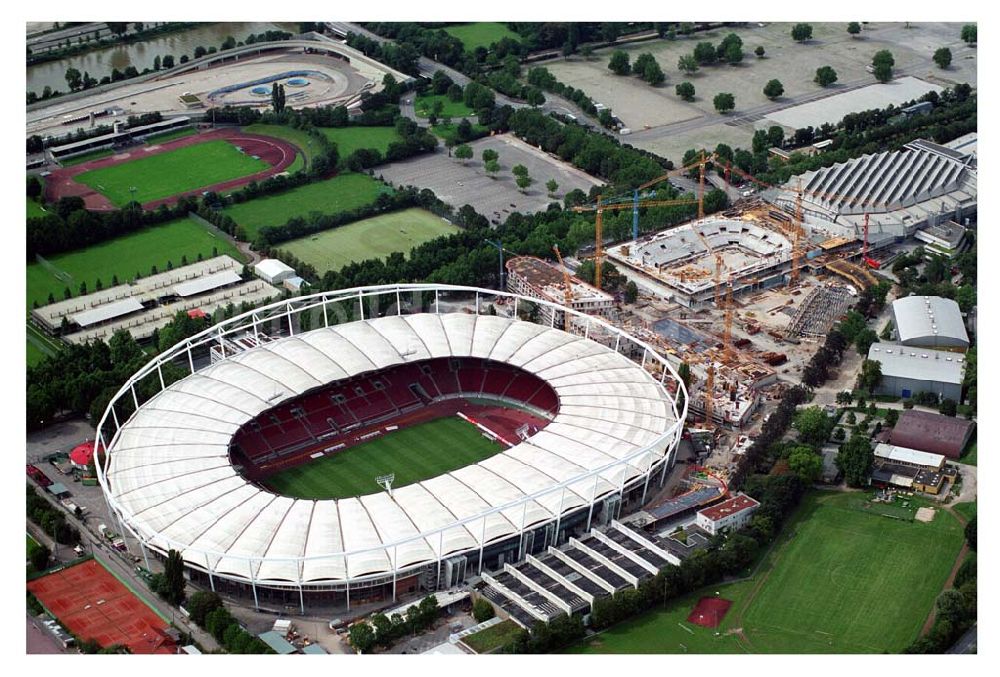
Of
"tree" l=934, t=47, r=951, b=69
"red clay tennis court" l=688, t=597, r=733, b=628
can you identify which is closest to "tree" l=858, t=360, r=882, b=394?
"red clay tennis court" l=688, t=597, r=733, b=628

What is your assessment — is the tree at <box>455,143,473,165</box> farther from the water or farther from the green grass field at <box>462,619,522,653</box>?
the green grass field at <box>462,619,522,653</box>

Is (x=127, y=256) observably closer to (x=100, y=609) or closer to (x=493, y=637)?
(x=100, y=609)

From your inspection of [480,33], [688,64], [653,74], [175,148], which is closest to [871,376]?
[653,74]

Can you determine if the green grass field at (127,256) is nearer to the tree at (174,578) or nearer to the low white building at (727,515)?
the tree at (174,578)

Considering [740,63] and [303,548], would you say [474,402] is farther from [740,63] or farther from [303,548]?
[740,63]

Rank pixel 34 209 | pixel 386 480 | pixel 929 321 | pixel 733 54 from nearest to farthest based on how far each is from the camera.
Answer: pixel 386 480
pixel 929 321
pixel 34 209
pixel 733 54
